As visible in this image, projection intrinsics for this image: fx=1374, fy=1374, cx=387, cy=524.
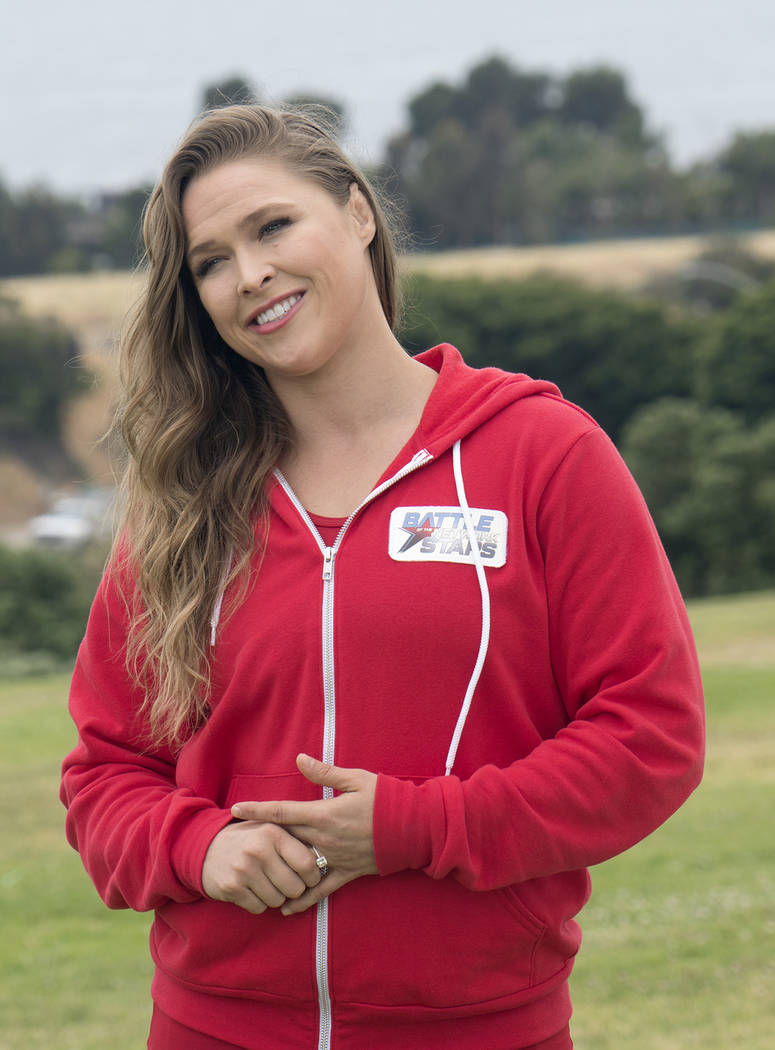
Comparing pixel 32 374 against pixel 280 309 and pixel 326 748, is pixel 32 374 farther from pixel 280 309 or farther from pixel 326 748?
pixel 326 748

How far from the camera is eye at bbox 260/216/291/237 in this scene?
228 cm

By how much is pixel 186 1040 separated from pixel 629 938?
454 centimetres

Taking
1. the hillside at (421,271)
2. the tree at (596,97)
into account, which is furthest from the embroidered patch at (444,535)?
the tree at (596,97)

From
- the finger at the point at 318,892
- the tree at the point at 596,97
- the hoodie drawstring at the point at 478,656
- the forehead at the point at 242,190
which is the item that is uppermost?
the tree at the point at 596,97

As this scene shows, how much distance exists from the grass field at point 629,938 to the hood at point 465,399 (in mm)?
3584

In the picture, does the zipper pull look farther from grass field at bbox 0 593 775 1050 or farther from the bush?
the bush

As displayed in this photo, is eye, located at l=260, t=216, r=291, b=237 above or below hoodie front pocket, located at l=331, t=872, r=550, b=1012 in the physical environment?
above

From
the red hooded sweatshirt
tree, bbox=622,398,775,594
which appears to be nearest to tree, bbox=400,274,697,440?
tree, bbox=622,398,775,594

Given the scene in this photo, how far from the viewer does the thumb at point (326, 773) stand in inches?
79.3

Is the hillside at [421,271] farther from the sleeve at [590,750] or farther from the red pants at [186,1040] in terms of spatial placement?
the sleeve at [590,750]

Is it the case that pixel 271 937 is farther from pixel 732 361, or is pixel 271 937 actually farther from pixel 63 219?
pixel 63 219

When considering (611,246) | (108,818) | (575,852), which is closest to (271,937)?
(108,818)

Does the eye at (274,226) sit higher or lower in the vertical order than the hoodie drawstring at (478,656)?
higher

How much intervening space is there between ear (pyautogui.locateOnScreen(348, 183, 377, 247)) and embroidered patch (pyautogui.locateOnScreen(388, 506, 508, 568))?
1.78 feet
